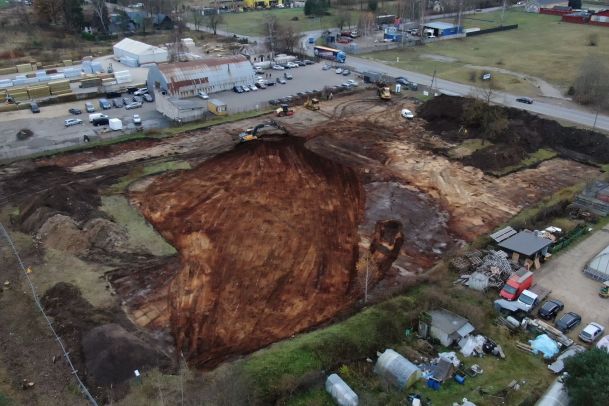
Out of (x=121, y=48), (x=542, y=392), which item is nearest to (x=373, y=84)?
(x=121, y=48)

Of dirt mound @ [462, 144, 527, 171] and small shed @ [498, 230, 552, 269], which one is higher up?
dirt mound @ [462, 144, 527, 171]

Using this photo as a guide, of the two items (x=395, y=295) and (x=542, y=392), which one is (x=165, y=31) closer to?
(x=395, y=295)

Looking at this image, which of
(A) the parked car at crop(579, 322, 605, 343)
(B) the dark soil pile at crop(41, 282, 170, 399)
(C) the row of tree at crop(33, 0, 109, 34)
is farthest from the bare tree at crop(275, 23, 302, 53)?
(A) the parked car at crop(579, 322, 605, 343)

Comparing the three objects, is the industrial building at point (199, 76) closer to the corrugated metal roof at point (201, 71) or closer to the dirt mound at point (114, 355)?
the corrugated metal roof at point (201, 71)

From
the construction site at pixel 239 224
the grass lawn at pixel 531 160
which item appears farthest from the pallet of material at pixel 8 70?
the grass lawn at pixel 531 160

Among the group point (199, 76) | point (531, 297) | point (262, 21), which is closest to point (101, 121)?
point (199, 76)

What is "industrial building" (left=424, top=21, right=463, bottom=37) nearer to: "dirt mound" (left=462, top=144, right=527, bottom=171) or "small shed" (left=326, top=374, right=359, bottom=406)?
"dirt mound" (left=462, top=144, right=527, bottom=171)
